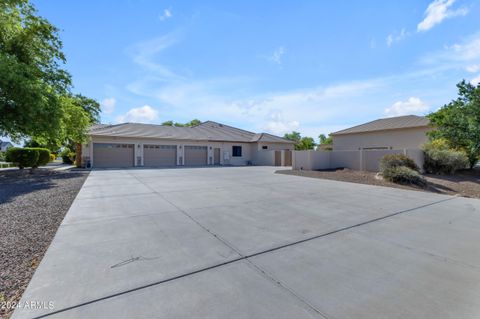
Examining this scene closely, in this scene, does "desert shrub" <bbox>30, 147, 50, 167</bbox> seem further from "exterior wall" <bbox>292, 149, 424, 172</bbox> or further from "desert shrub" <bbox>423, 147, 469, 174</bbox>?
"desert shrub" <bbox>423, 147, 469, 174</bbox>

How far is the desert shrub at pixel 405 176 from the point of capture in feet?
33.5

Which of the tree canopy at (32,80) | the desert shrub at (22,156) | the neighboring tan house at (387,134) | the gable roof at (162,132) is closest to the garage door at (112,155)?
the gable roof at (162,132)

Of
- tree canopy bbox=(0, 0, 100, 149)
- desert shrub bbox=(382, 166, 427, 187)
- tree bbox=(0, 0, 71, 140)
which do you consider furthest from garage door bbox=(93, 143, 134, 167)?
desert shrub bbox=(382, 166, 427, 187)

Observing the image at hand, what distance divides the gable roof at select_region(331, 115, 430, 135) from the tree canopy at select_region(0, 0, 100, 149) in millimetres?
24321

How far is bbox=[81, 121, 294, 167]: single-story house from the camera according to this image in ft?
66.7

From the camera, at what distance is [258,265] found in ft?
9.43

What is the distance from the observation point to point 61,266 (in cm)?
281

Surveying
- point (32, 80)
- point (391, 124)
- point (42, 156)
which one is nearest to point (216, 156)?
point (42, 156)

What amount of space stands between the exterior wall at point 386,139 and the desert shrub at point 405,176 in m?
9.97

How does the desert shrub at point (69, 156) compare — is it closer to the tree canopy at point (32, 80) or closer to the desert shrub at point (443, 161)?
the tree canopy at point (32, 80)

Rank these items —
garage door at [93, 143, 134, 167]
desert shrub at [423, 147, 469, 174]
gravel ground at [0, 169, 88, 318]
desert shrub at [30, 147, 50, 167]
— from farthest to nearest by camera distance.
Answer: garage door at [93, 143, 134, 167] < desert shrub at [30, 147, 50, 167] < desert shrub at [423, 147, 469, 174] < gravel ground at [0, 169, 88, 318]

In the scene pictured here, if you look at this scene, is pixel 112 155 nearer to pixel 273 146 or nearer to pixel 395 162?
pixel 273 146

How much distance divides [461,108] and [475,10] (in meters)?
8.18

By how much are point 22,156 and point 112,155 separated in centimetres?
617
